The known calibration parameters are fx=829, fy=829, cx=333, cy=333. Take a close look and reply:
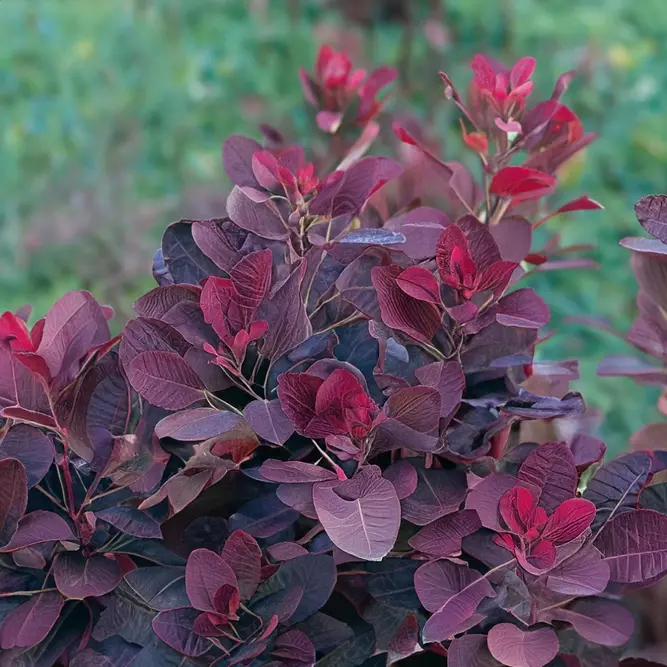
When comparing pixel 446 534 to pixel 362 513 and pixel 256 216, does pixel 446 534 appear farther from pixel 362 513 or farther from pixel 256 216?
pixel 256 216

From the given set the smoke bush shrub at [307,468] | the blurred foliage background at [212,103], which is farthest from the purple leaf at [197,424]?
the blurred foliage background at [212,103]

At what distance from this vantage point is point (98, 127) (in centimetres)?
237

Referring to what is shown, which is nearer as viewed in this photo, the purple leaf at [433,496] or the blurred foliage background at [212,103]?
the purple leaf at [433,496]

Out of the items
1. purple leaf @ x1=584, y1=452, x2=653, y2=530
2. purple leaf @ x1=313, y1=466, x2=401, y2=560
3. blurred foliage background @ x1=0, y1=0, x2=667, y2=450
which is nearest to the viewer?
purple leaf @ x1=313, y1=466, x2=401, y2=560

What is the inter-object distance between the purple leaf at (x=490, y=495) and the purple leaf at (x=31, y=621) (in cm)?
29

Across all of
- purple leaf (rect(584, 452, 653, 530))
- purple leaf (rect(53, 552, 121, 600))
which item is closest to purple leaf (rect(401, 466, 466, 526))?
purple leaf (rect(584, 452, 653, 530))

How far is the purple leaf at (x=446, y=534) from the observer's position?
551 mm

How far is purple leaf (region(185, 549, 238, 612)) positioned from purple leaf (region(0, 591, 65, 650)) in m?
0.10

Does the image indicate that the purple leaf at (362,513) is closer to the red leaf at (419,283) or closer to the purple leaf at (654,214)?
the red leaf at (419,283)

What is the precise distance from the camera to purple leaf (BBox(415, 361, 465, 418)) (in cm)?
55

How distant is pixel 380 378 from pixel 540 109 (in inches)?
11.1

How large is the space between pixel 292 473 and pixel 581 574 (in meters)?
0.20

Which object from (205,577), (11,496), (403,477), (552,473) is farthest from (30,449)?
(552,473)

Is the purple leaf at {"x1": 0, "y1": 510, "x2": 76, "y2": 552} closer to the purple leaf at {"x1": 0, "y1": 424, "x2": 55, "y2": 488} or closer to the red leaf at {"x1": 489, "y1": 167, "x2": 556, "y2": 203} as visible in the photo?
the purple leaf at {"x1": 0, "y1": 424, "x2": 55, "y2": 488}
